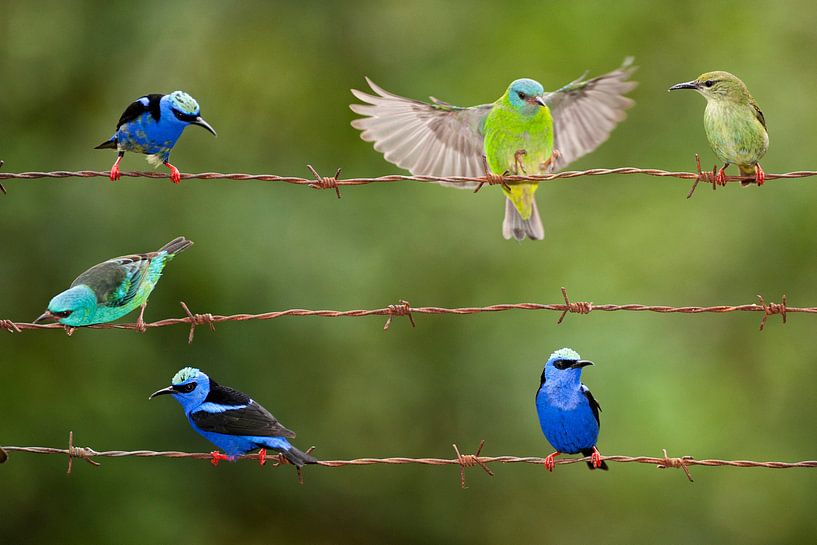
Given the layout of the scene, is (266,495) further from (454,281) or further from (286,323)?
(454,281)

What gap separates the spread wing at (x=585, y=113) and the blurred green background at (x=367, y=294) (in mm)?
2636

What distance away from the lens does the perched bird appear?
539cm

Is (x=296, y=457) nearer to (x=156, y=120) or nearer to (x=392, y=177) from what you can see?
(x=392, y=177)

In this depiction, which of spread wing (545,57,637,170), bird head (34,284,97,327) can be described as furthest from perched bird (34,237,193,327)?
spread wing (545,57,637,170)

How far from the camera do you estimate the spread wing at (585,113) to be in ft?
23.6

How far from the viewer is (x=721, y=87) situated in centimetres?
607

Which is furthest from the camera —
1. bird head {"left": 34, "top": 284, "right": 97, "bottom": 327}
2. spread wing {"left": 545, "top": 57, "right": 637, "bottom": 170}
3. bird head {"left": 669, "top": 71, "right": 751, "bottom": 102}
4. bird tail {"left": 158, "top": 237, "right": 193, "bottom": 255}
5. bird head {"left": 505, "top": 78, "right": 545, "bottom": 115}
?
spread wing {"left": 545, "top": 57, "right": 637, "bottom": 170}

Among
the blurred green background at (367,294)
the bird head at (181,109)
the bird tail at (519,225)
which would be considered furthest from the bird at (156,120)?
the blurred green background at (367,294)

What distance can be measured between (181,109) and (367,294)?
4319 millimetres

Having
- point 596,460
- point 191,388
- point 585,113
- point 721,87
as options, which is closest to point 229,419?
point 191,388

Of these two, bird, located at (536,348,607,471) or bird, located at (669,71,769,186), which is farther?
bird, located at (669,71,769,186)

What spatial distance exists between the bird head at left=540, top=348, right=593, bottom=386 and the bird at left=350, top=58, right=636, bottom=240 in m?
1.69

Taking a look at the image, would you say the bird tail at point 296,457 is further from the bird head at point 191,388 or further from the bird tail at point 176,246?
the bird tail at point 176,246

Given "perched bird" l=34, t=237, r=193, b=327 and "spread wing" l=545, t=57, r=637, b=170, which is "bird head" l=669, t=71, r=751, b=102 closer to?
"spread wing" l=545, t=57, r=637, b=170
